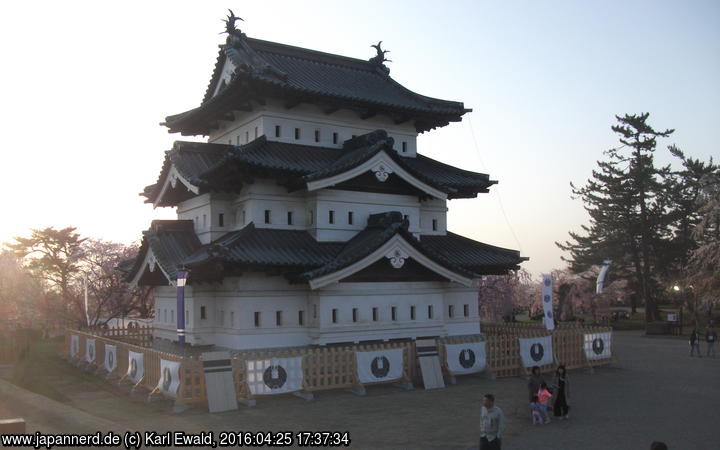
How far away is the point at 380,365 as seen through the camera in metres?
21.5

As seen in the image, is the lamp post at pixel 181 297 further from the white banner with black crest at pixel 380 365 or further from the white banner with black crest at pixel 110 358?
the white banner with black crest at pixel 380 365

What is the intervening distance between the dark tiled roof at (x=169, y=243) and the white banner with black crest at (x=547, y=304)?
15.5 metres

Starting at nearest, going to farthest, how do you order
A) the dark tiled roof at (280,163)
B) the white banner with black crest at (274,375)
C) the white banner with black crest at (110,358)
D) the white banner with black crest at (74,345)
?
the white banner with black crest at (274,375) → the white banner with black crest at (110,358) → the dark tiled roof at (280,163) → the white banner with black crest at (74,345)

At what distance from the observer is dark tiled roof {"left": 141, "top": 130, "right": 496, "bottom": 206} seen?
24.8 m

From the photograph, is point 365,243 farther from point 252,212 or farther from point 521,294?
point 521,294

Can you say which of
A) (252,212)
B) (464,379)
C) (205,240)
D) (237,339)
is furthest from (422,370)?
(205,240)

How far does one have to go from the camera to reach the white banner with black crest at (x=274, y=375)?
1908 cm

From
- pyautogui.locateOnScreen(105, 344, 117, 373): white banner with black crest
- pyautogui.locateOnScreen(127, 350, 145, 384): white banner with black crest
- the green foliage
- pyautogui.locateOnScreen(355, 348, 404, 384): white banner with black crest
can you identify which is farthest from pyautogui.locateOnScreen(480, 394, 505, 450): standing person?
the green foliage

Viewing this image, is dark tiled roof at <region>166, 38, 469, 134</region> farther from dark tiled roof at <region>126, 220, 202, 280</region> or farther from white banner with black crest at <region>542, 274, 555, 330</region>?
white banner with black crest at <region>542, 274, 555, 330</region>

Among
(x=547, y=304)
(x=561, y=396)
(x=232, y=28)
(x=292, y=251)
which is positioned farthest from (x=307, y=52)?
(x=561, y=396)

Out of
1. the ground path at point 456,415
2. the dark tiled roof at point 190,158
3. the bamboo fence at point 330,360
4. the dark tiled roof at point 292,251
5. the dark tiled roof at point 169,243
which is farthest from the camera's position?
the dark tiled roof at point 190,158

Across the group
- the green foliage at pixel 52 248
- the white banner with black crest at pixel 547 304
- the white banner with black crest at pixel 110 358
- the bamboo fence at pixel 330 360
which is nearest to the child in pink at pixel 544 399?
the bamboo fence at pixel 330 360

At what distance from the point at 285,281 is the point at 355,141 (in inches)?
288

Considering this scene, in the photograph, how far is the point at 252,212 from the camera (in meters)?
25.6
